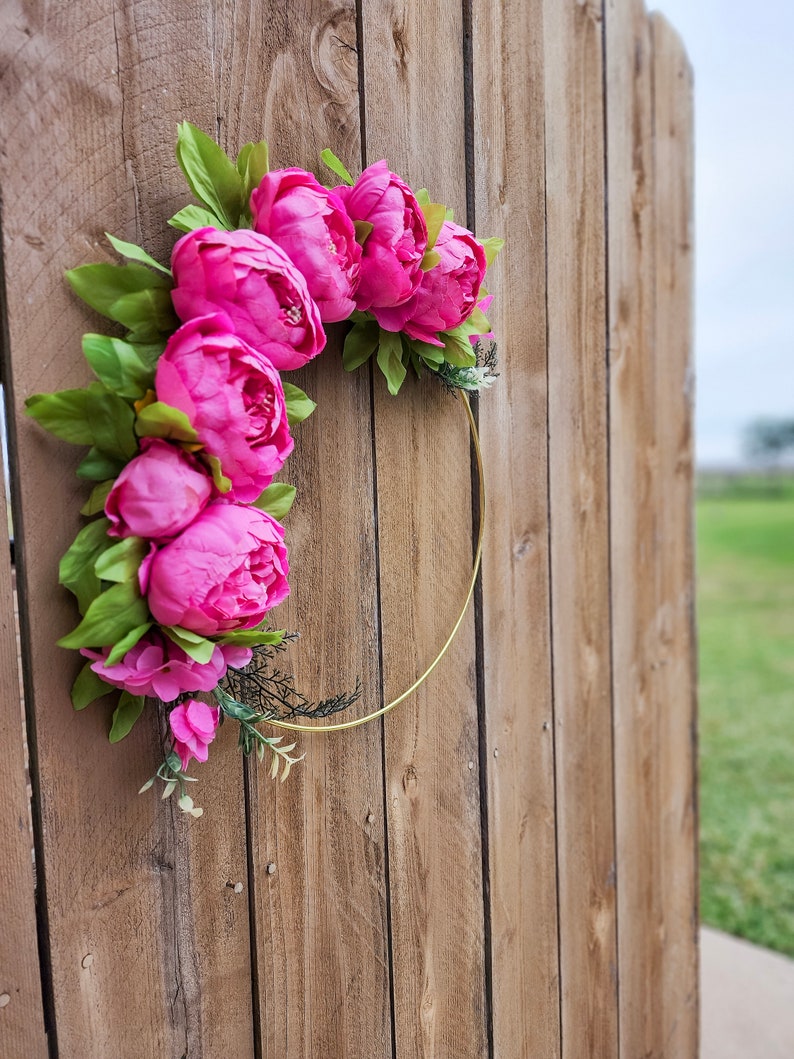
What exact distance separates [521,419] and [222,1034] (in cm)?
71

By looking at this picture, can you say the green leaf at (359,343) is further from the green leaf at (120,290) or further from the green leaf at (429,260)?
the green leaf at (120,290)

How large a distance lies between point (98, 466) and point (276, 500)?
142 millimetres

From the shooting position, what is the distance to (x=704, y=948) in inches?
87.0

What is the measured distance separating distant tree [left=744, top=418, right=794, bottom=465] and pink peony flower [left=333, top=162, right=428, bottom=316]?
16.6 metres

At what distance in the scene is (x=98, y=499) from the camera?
52 centimetres

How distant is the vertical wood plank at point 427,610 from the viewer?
759mm

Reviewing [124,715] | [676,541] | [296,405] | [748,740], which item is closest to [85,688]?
[124,715]

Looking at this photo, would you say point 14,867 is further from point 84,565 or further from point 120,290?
point 120,290

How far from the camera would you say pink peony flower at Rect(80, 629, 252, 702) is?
0.50 m

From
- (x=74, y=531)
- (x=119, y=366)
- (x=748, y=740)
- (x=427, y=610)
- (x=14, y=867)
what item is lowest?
(x=748, y=740)

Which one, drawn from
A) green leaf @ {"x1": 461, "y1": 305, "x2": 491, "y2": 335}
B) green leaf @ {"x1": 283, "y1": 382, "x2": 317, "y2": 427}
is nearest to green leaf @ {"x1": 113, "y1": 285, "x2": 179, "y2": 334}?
green leaf @ {"x1": 283, "y1": 382, "x2": 317, "y2": 427}

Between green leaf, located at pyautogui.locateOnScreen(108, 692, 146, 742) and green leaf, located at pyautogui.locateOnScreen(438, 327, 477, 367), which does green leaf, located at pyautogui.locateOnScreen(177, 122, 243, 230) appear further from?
green leaf, located at pyautogui.locateOnScreen(108, 692, 146, 742)

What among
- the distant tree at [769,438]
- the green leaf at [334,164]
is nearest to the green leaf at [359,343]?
the green leaf at [334,164]

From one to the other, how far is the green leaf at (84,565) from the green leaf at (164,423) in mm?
76
